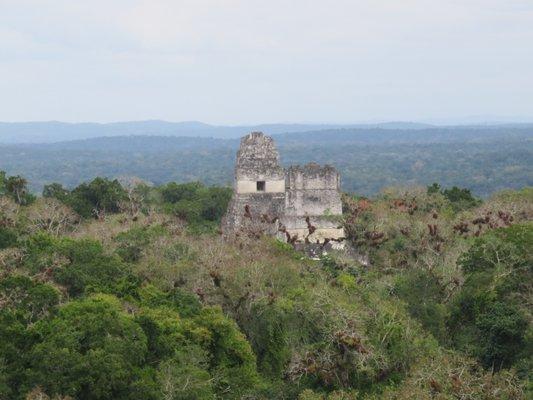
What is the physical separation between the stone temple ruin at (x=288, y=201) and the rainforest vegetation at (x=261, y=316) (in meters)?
0.87

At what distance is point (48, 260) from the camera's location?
19.0 m

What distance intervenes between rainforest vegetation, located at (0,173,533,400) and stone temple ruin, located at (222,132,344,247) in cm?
87

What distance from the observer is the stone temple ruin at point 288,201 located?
80.3 ft

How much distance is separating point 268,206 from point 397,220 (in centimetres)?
421

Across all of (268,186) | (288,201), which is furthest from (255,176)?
(288,201)

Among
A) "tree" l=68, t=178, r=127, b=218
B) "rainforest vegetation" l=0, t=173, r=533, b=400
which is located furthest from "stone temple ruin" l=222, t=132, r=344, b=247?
Answer: "tree" l=68, t=178, r=127, b=218

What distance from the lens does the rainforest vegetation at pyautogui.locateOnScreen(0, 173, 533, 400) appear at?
557 inches

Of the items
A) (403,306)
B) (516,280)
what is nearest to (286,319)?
(403,306)

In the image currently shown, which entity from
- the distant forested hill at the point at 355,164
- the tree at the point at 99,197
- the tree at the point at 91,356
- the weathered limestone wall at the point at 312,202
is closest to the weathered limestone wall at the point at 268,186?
the weathered limestone wall at the point at 312,202

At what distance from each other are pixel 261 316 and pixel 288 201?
711 centimetres

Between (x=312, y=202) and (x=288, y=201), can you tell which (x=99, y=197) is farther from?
(x=312, y=202)

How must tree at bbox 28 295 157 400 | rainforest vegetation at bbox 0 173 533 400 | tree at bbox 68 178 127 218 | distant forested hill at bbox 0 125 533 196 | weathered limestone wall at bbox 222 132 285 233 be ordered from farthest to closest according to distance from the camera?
distant forested hill at bbox 0 125 533 196
tree at bbox 68 178 127 218
weathered limestone wall at bbox 222 132 285 233
rainforest vegetation at bbox 0 173 533 400
tree at bbox 28 295 157 400

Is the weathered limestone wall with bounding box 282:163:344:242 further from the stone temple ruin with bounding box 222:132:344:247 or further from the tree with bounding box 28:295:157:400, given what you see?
the tree with bounding box 28:295:157:400

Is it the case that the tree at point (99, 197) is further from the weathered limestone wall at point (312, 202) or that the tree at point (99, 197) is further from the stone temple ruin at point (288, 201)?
the weathered limestone wall at point (312, 202)
